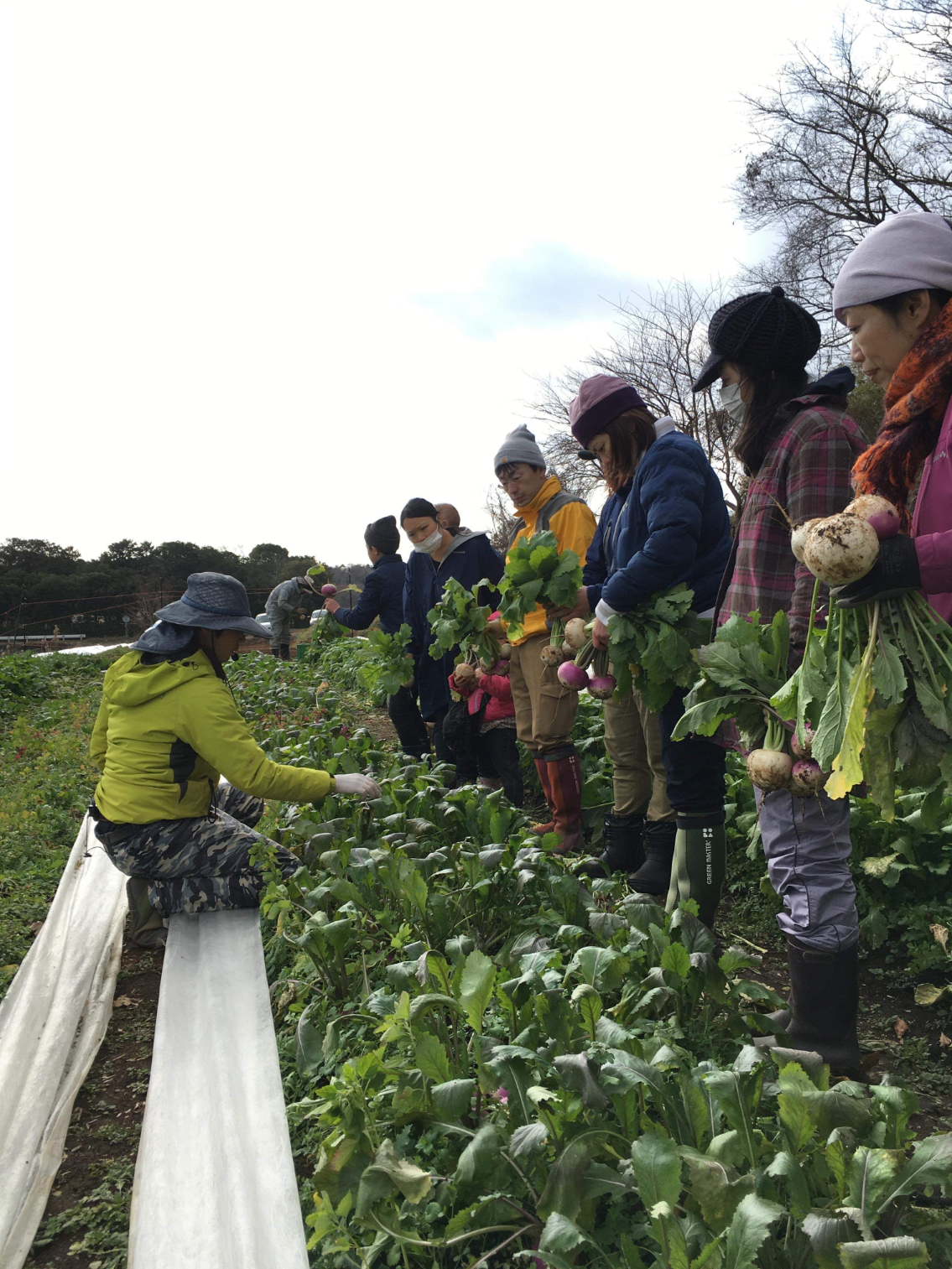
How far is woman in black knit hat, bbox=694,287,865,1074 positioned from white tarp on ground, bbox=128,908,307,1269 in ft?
4.07

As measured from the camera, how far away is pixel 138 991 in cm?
314

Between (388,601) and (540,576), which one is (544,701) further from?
(388,601)

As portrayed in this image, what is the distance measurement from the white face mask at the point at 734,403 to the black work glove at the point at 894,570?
3.20ft

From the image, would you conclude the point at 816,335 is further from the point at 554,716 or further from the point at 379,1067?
the point at 379,1067

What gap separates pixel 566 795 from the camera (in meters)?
3.86

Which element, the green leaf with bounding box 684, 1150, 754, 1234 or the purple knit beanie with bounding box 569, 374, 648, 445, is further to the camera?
the purple knit beanie with bounding box 569, 374, 648, 445

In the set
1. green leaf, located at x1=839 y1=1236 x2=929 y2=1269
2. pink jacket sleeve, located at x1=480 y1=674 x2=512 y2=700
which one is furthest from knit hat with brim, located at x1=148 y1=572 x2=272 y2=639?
green leaf, located at x1=839 y1=1236 x2=929 y2=1269

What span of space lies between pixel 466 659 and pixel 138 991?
2.10 metres

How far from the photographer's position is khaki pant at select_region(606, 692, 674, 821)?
127 inches

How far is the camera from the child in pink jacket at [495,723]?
434cm

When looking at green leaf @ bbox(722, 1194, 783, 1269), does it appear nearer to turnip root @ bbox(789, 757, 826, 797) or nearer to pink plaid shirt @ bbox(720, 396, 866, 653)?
turnip root @ bbox(789, 757, 826, 797)

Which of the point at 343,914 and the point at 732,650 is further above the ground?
the point at 732,650

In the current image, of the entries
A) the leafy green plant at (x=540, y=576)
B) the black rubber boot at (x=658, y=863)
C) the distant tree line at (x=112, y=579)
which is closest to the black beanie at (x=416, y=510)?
the leafy green plant at (x=540, y=576)

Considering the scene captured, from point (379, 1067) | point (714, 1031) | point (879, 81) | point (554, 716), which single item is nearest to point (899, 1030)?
point (714, 1031)
